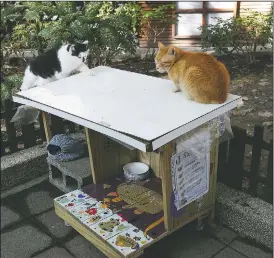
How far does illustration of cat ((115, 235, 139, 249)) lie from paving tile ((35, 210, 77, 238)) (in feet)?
3.02

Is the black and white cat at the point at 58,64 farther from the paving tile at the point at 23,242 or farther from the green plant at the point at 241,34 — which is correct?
the green plant at the point at 241,34

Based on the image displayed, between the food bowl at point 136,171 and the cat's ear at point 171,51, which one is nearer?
the cat's ear at point 171,51

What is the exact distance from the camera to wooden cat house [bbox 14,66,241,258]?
3.03 meters

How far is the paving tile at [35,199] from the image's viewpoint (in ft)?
15.0

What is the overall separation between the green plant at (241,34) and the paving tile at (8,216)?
200 inches

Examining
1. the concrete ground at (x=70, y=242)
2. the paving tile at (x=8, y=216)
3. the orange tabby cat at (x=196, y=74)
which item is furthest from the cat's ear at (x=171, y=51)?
the paving tile at (x=8, y=216)

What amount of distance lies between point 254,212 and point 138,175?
1226mm

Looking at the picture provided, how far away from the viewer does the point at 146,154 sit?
4438 millimetres

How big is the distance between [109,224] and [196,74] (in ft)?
4.95

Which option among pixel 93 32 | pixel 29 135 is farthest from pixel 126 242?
pixel 93 32

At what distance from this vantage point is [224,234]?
399cm

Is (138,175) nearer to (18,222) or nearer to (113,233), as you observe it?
(113,233)

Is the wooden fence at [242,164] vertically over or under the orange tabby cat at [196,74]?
under

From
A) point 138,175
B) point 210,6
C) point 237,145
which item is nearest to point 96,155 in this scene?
point 138,175
